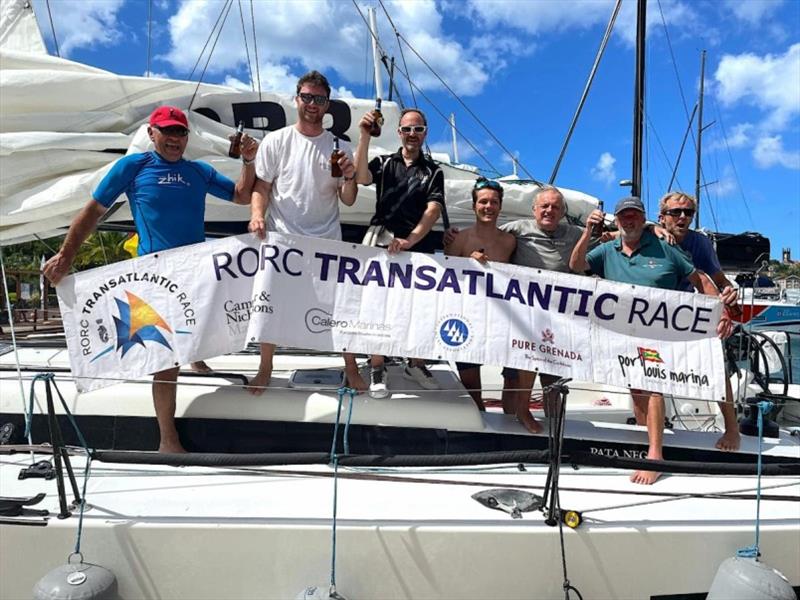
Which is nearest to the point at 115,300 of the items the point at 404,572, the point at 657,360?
the point at 404,572

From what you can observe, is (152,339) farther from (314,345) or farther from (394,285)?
(394,285)

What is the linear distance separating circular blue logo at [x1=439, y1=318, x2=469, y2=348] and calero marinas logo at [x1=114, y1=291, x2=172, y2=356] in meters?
1.40

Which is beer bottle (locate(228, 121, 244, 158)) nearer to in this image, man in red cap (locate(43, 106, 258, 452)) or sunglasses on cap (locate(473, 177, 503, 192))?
man in red cap (locate(43, 106, 258, 452))

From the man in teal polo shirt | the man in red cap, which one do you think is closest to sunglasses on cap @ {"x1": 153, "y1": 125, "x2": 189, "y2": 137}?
the man in red cap

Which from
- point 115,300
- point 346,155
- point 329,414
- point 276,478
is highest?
point 346,155

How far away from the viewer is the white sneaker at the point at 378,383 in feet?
10.6

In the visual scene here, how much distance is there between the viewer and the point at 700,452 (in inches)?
127

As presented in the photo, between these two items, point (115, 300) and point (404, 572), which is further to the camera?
point (115, 300)

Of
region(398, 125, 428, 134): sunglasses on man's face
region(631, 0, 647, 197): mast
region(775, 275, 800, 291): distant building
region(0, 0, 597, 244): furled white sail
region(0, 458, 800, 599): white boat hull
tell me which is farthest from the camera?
region(775, 275, 800, 291): distant building

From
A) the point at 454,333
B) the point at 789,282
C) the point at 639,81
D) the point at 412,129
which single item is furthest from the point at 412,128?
the point at 789,282

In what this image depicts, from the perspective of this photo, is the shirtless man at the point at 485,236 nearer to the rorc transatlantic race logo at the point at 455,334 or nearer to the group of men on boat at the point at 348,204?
the group of men on boat at the point at 348,204

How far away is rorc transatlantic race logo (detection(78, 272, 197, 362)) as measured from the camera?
9.85ft

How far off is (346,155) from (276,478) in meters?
1.69

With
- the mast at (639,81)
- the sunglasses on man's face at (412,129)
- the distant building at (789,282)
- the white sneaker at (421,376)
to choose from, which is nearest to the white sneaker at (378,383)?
the white sneaker at (421,376)
